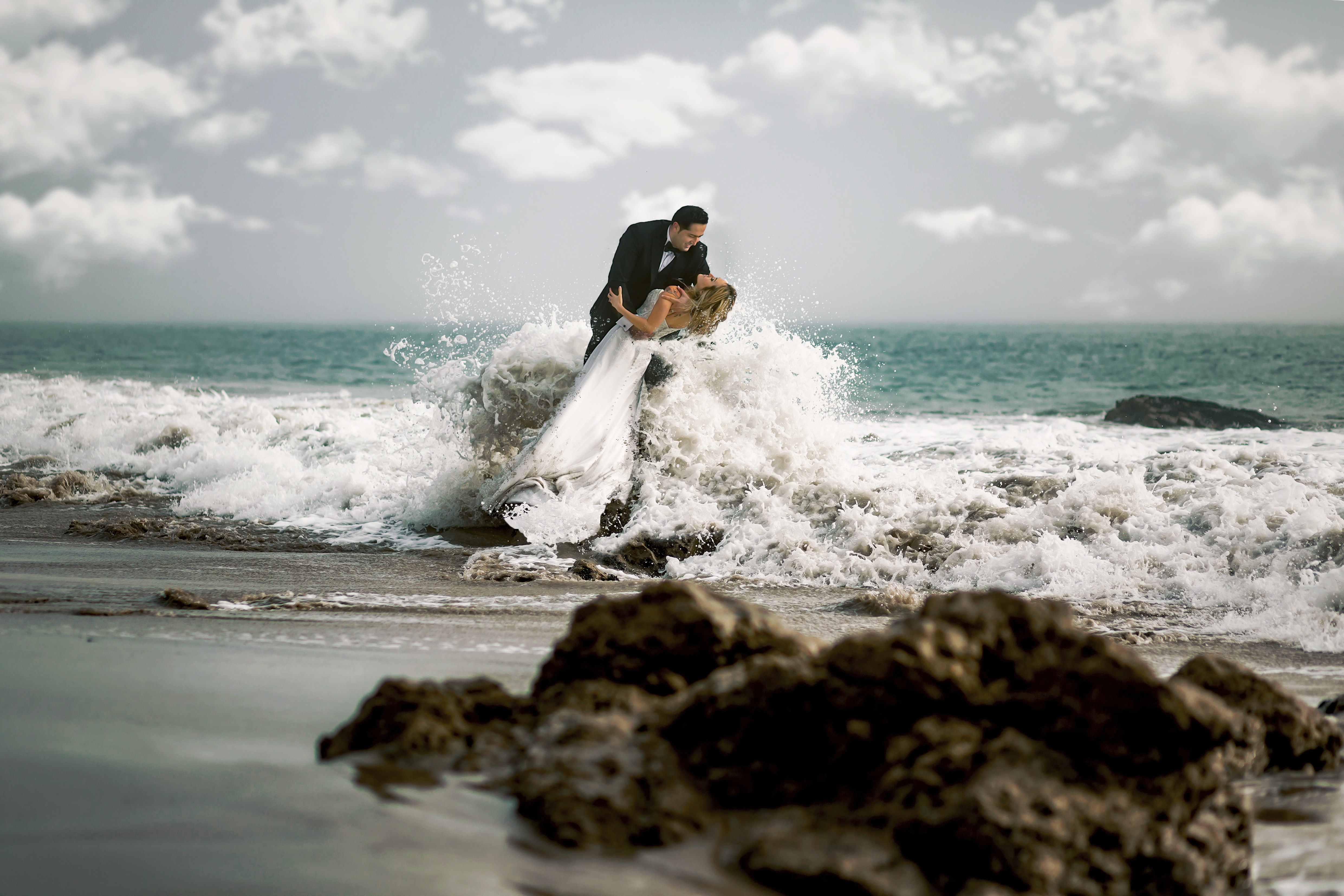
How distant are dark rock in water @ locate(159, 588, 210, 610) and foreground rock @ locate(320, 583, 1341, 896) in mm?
2322

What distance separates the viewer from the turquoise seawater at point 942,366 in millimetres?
18750

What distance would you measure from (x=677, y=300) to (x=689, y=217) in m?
0.66

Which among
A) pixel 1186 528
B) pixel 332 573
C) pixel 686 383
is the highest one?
pixel 686 383

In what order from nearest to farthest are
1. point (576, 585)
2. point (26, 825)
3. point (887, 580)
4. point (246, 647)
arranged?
point (26, 825), point (246, 647), point (576, 585), point (887, 580)

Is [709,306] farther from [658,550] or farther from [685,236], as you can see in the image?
[658,550]

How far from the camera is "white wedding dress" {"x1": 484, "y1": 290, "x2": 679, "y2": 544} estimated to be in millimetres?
6590

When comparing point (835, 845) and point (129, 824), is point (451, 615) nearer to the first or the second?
point (129, 824)

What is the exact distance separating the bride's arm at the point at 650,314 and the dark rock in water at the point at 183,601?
11.5 ft

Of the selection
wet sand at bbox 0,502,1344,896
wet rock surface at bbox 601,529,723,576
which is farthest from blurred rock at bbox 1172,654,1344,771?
wet rock surface at bbox 601,529,723,576

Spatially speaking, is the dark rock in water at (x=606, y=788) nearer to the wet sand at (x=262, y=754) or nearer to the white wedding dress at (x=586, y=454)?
the wet sand at (x=262, y=754)

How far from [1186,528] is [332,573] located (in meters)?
Result: 5.05

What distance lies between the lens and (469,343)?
801 cm

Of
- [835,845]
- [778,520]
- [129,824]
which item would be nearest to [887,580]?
[778,520]

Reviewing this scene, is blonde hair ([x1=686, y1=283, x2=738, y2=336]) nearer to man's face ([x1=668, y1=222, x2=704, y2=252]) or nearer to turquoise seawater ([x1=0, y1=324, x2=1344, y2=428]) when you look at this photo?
man's face ([x1=668, y1=222, x2=704, y2=252])
